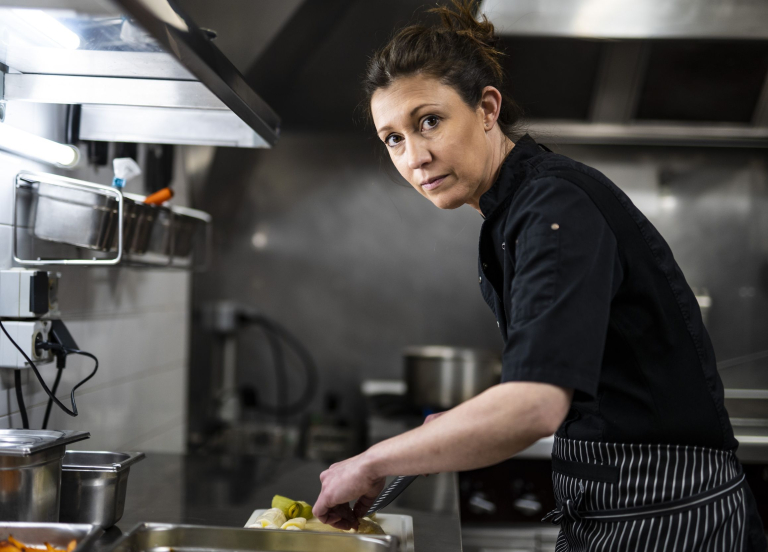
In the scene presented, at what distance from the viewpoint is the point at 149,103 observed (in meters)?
1.14

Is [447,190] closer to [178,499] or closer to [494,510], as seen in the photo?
[178,499]

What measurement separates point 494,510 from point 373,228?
1.25 meters

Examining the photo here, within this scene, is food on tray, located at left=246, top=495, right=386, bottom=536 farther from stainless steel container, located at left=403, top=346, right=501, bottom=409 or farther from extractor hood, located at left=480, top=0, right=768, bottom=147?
extractor hood, located at left=480, top=0, right=768, bottom=147

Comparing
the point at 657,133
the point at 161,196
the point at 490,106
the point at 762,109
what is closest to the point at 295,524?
the point at 490,106

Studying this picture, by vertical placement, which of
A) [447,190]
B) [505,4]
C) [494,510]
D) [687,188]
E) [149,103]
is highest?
[505,4]

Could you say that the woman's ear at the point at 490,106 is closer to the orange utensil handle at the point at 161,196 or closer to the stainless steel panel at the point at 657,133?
the orange utensil handle at the point at 161,196

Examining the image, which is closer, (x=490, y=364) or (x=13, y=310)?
(x=13, y=310)

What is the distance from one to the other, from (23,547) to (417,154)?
77 centimetres

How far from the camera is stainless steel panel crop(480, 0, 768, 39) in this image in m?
2.27

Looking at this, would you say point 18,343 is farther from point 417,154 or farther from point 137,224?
point 417,154

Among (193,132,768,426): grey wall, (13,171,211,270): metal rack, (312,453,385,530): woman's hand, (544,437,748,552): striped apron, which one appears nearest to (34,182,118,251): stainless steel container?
(13,171,211,270): metal rack

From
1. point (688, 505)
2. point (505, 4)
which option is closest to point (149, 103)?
point (688, 505)

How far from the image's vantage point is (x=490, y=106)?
1.00 meters

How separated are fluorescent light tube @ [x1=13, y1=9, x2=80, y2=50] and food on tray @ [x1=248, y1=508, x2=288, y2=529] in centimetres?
78
